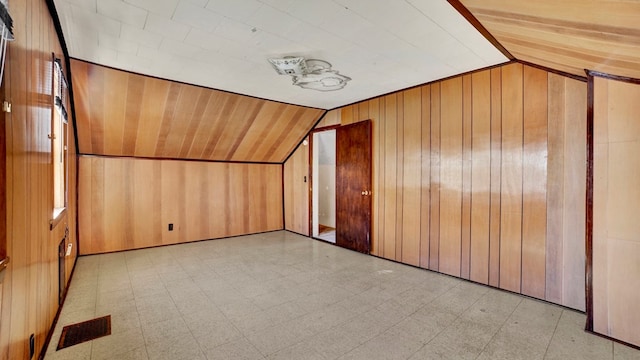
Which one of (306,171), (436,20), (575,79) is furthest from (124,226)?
(575,79)

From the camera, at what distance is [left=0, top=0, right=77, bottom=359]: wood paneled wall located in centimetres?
125

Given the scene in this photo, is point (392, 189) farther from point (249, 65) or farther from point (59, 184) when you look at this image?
point (59, 184)

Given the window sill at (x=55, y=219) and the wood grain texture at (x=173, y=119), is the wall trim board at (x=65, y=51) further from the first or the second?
the window sill at (x=55, y=219)

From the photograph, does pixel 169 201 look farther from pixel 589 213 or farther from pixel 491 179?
pixel 589 213

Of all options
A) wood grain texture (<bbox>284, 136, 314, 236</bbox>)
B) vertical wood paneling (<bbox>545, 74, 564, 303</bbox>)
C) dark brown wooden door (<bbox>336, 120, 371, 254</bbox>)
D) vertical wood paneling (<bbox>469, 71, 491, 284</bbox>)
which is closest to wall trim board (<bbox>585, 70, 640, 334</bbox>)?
vertical wood paneling (<bbox>545, 74, 564, 303</bbox>)

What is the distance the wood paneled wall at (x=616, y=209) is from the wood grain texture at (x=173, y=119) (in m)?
3.65

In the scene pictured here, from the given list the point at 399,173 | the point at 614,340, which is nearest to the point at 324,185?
the point at 399,173

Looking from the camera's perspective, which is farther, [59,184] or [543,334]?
[59,184]

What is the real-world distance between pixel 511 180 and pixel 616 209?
859 mm

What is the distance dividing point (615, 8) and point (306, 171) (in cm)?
467

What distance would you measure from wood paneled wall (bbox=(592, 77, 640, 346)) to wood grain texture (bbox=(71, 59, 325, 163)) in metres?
3.65

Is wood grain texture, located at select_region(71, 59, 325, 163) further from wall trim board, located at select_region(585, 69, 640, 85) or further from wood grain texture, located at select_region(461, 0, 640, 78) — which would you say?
wall trim board, located at select_region(585, 69, 640, 85)

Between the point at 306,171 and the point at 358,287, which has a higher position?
the point at 306,171

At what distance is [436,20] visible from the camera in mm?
2041
